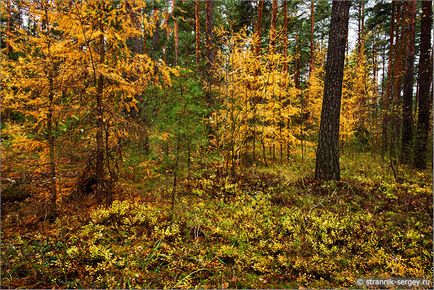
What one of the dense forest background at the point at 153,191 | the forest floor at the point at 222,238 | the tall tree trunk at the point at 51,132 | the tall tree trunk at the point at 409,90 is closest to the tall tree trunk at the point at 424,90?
the tall tree trunk at the point at 409,90

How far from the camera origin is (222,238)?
4.98 m

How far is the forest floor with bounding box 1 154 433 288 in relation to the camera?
400 cm

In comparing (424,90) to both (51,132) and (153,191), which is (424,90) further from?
(51,132)

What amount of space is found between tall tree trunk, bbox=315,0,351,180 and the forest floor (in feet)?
2.47

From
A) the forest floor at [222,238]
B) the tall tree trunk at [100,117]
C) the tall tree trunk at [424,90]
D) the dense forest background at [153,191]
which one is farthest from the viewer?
the tall tree trunk at [424,90]

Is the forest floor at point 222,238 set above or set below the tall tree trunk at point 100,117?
below

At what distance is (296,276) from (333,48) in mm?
6182

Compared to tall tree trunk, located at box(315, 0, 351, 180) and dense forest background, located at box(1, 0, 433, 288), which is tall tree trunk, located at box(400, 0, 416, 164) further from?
tall tree trunk, located at box(315, 0, 351, 180)

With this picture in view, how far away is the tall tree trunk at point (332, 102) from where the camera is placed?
7.46 m

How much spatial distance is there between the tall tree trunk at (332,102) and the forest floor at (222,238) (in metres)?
0.75

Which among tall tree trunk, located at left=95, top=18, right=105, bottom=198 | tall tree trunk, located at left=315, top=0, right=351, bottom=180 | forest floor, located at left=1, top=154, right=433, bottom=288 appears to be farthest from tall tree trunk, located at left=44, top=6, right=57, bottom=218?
tall tree trunk, located at left=315, top=0, right=351, bottom=180

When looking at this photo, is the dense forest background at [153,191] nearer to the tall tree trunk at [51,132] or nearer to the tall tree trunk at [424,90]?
the tall tree trunk at [51,132]

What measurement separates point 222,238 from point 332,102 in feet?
16.8

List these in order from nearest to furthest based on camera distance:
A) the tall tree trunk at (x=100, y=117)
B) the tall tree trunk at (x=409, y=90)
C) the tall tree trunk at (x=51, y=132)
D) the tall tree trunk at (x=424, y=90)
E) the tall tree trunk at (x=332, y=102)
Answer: the tall tree trunk at (x=51, y=132) < the tall tree trunk at (x=100, y=117) < the tall tree trunk at (x=332, y=102) < the tall tree trunk at (x=424, y=90) < the tall tree trunk at (x=409, y=90)
